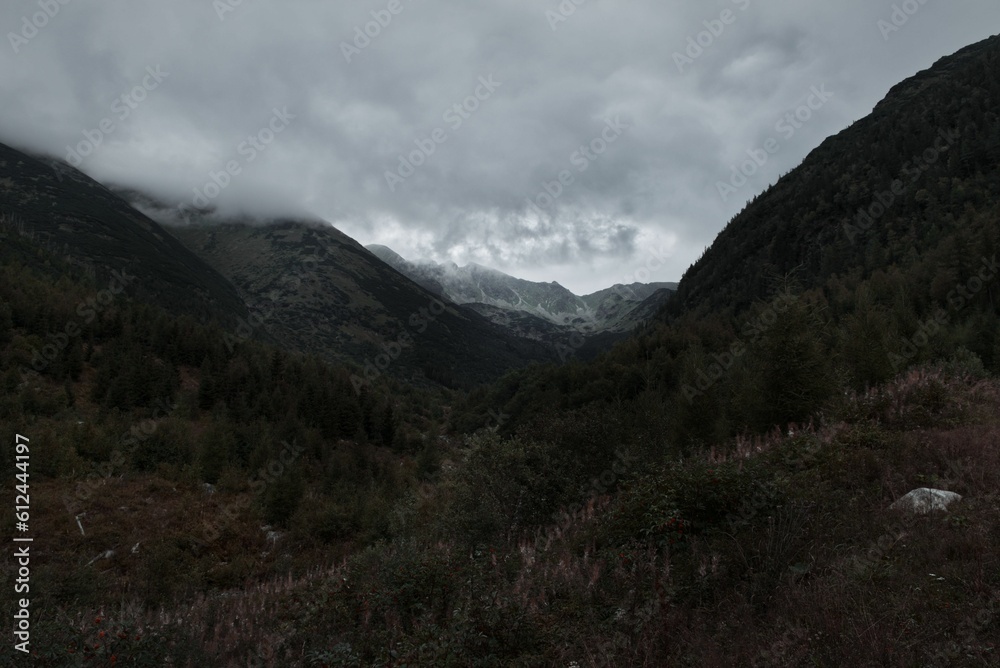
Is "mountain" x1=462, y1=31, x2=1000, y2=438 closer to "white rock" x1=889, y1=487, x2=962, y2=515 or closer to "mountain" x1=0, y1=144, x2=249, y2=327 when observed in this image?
"white rock" x1=889, y1=487, x2=962, y2=515

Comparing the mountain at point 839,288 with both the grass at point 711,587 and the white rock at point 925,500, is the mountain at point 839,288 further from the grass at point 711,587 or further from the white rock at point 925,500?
the white rock at point 925,500

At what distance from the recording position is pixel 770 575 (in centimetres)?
538

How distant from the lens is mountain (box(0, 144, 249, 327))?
147m

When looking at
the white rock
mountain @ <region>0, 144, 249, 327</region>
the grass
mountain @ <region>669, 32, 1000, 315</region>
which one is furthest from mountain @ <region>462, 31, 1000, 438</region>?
mountain @ <region>0, 144, 249, 327</region>

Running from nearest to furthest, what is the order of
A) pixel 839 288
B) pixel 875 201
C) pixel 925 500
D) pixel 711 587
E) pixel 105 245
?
pixel 711 587 → pixel 925 500 → pixel 839 288 → pixel 875 201 → pixel 105 245

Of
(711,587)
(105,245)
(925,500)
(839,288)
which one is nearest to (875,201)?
(839,288)

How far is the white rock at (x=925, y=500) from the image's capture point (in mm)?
5957

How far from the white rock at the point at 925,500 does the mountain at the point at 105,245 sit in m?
157

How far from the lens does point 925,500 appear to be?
614cm

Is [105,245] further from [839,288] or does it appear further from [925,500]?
[925,500]

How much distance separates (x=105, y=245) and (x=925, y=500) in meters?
214

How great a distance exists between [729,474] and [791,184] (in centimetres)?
16016

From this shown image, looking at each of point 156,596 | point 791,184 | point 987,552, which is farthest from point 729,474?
point 791,184

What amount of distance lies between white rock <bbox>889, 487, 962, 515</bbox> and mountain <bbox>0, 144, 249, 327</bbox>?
15724 centimetres
